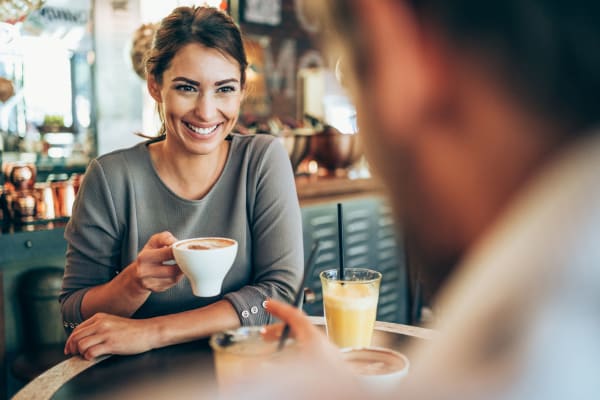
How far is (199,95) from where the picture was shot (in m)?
1.84

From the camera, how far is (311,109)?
689 cm

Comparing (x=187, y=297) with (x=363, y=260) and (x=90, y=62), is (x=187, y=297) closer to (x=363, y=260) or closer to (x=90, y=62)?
(x=363, y=260)

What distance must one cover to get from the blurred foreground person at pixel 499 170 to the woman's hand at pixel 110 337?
3.31 feet

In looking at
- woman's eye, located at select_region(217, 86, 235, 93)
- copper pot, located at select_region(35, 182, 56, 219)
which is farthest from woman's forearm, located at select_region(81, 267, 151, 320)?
copper pot, located at select_region(35, 182, 56, 219)

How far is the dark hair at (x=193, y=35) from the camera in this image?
1845mm

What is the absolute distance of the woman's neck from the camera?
1915 mm

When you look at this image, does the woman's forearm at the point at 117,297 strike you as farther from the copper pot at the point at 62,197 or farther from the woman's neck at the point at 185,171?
the copper pot at the point at 62,197

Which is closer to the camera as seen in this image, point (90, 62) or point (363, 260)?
point (363, 260)

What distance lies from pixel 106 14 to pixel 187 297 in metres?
4.08

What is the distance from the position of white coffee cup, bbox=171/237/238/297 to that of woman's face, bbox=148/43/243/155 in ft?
1.74

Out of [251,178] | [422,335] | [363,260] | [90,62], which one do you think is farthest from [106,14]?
[422,335]

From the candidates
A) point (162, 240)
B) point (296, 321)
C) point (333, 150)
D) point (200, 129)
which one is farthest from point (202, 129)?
point (333, 150)

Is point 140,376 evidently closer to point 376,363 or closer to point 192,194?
point 376,363

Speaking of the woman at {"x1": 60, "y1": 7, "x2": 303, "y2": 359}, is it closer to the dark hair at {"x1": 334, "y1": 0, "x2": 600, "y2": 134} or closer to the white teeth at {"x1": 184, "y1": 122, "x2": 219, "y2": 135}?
the white teeth at {"x1": 184, "y1": 122, "x2": 219, "y2": 135}
